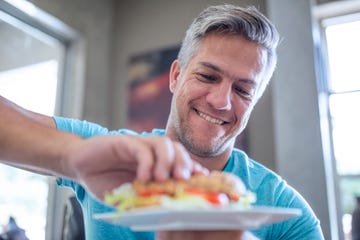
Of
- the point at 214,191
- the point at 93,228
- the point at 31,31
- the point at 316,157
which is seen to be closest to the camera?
the point at 214,191

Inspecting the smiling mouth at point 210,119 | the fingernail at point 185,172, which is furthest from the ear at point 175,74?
the fingernail at point 185,172

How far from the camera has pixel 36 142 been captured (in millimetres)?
758

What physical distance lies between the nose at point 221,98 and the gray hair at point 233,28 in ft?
0.62

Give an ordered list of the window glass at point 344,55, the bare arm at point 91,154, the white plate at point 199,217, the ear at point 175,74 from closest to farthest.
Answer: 1. the white plate at point 199,217
2. the bare arm at point 91,154
3. the ear at point 175,74
4. the window glass at point 344,55

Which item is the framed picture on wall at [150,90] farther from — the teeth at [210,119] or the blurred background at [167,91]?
the teeth at [210,119]

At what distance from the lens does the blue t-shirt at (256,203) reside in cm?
110

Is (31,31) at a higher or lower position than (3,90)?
higher

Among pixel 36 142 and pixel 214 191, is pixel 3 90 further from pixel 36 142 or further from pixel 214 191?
pixel 214 191

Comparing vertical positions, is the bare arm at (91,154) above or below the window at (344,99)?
below

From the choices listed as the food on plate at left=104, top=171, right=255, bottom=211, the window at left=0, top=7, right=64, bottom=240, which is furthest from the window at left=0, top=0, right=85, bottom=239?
the food on plate at left=104, top=171, right=255, bottom=211

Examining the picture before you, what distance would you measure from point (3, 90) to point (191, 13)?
1.42 m

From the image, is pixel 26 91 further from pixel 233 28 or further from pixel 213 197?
pixel 213 197

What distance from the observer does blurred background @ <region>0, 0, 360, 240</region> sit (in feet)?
7.64

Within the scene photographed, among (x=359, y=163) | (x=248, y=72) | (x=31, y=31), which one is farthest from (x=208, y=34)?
(x=31, y=31)
